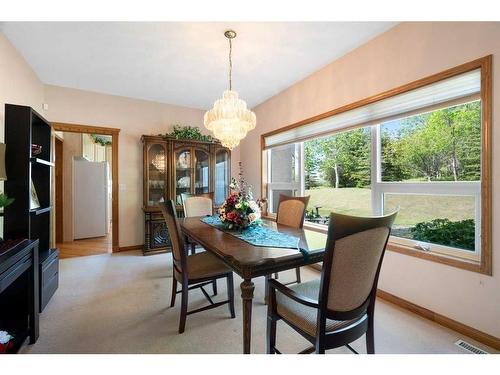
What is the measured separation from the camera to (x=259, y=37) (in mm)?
2234

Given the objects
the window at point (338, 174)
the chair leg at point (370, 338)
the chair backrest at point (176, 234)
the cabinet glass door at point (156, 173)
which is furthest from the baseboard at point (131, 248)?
the chair leg at point (370, 338)

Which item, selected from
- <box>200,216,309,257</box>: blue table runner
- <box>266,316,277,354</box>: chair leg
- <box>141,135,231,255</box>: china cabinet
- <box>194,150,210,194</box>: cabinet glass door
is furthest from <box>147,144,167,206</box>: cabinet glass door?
<box>266,316,277,354</box>: chair leg

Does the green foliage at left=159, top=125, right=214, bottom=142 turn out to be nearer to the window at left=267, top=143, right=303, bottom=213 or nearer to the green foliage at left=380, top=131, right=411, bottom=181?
the window at left=267, top=143, right=303, bottom=213

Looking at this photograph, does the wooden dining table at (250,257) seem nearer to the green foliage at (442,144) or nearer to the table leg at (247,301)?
the table leg at (247,301)

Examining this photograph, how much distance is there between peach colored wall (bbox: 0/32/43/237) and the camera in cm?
217

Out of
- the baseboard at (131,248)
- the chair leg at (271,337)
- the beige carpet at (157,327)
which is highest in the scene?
the chair leg at (271,337)

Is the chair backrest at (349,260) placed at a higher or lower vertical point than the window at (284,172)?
lower

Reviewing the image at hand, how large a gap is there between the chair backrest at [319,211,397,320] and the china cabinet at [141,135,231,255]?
317 cm

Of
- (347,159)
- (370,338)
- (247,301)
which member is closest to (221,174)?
(347,159)

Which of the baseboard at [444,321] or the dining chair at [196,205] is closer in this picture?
the baseboard at [444,321]

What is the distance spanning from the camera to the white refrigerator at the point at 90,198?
179 inches

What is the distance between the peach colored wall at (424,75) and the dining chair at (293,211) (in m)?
0.92

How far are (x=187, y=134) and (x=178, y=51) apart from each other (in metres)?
1.62
